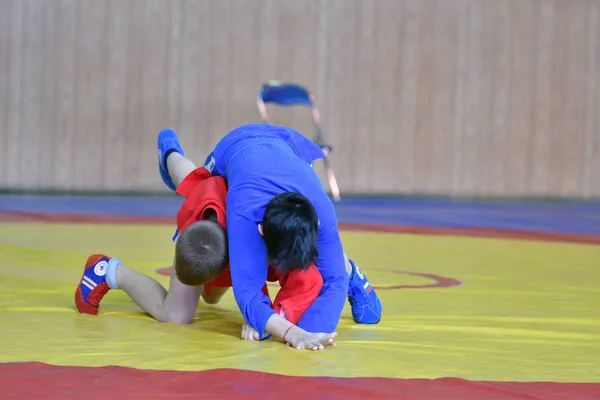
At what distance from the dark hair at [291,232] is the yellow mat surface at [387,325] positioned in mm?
227

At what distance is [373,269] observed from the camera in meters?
4.02

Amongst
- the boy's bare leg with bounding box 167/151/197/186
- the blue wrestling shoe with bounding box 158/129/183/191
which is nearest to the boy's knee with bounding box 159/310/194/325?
the boy's bare leg with bounding box 167/151/197/186

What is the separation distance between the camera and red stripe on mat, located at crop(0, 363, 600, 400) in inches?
72.8

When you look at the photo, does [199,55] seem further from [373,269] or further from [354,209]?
[373,269]

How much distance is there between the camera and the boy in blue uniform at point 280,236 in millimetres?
2354

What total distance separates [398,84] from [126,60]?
2.75 m

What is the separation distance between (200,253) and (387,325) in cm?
65

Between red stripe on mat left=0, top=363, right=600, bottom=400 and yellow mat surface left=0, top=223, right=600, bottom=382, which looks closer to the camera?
red stripe on mat left=0, top=363, right=600, bottom=400

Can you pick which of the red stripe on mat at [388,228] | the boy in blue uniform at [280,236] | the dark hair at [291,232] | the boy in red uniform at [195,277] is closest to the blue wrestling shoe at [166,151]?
the boy in red uniform at [195,277]

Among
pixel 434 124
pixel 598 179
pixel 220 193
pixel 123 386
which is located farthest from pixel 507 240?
pixel 598 179

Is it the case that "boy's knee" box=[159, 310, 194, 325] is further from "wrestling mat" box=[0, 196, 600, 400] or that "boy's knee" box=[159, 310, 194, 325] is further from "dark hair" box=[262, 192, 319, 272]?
"dark hair" box=[262, 192, 319, 272]

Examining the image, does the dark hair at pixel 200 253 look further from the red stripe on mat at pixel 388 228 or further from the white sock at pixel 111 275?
the red stripe on mat at pixel 388 228

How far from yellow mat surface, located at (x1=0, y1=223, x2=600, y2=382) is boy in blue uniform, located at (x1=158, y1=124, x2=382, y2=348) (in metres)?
0.08

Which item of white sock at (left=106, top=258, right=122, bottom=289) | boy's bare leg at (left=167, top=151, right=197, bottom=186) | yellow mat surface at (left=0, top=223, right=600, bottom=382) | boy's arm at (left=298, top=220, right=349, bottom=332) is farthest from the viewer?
boy's bare leg at (left=167, top=151, right=197, bottom=186)
